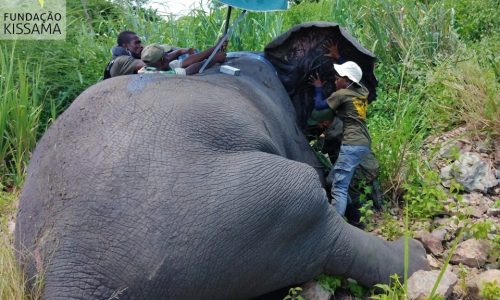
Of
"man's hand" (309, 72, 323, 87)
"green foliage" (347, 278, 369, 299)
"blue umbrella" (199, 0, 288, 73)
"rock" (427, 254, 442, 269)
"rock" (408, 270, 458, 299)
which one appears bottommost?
"green foliage" (347, 278, 369, 299)

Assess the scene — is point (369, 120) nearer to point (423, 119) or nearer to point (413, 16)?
point (423, 119)

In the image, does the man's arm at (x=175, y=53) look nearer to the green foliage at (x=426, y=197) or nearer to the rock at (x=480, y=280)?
the green foliage at (x=426, y=197)

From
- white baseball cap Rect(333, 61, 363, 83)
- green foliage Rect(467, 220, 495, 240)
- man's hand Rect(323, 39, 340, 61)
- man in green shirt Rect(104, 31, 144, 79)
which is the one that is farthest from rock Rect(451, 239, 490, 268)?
man in green shirt Rect(104, 31, 144, 79)

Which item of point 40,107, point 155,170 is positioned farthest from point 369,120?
point 155,170

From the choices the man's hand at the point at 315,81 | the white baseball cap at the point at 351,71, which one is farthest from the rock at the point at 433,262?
the man's hand at the point at 315,81

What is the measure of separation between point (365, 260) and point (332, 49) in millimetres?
1638

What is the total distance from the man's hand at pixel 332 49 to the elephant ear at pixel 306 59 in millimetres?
15

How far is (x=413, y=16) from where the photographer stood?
559 centimetres

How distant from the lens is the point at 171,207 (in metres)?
2.17

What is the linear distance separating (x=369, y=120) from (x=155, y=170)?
9.55 feet

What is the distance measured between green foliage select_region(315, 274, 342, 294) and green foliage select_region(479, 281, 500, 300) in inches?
24.5

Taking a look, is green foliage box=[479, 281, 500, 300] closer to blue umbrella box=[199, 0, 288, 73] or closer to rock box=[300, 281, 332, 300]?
rock box=[300, 281, 332, 300]

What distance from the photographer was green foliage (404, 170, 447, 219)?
342 cm

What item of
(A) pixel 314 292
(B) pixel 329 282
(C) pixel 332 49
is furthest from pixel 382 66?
(A) pixel 314 292
